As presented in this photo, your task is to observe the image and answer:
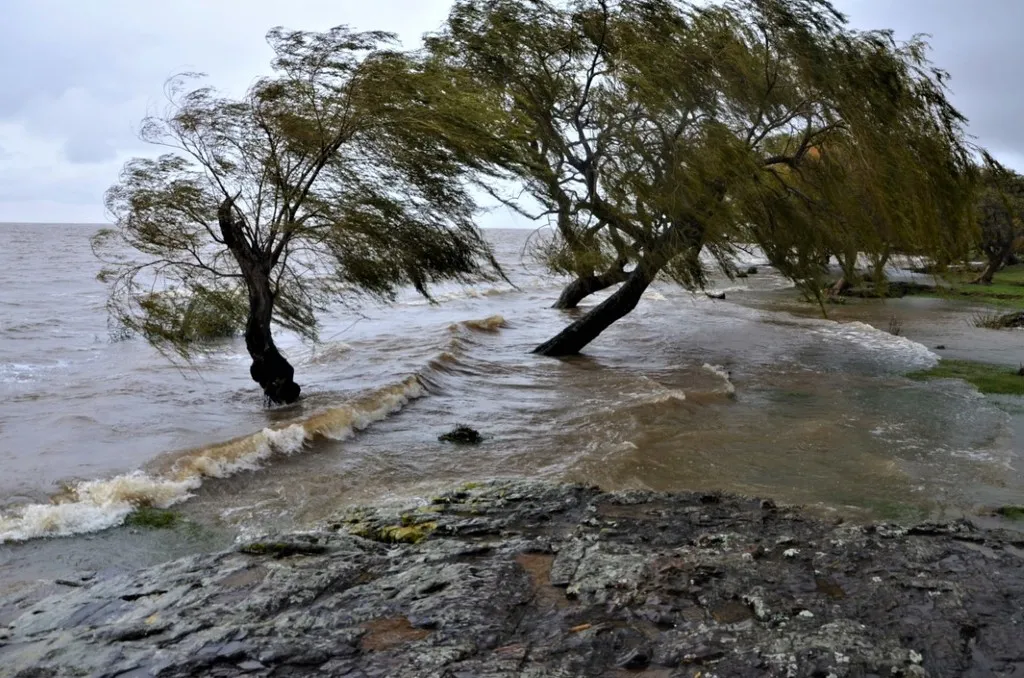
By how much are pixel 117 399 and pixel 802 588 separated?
11.4 m

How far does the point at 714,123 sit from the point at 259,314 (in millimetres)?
8660

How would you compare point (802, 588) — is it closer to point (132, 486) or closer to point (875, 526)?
point (875, 526)

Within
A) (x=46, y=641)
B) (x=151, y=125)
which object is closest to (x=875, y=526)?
(x=46, y=641)

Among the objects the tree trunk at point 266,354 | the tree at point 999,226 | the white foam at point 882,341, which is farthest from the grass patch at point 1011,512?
the tree at point 999,226

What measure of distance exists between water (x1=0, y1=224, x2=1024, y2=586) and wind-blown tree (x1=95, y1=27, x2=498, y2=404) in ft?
5.86

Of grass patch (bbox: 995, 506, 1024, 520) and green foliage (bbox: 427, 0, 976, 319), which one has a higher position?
green foliage (bbox: 427, 0, 976, 319)

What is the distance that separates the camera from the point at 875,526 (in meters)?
6.27

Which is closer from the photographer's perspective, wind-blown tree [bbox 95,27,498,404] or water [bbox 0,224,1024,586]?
water [bbox 0,224,1024,586]

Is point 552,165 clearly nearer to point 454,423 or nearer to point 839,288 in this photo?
point 454,423

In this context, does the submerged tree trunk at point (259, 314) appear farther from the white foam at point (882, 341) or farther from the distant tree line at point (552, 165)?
the white foam at point (882, 341)

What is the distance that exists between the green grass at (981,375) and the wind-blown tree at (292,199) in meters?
8.67

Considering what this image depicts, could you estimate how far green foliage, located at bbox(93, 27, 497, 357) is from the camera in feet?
35.9

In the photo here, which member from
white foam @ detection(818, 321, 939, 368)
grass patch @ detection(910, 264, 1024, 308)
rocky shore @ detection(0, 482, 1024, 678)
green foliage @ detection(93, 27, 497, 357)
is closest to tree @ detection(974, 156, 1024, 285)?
grass patch @ detection(910, 264, 1024, 308)

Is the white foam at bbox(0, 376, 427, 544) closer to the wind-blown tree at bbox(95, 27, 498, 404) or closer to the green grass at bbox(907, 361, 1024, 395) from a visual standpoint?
the wind-blown tree at bbox(95, 27, 498, 404)
